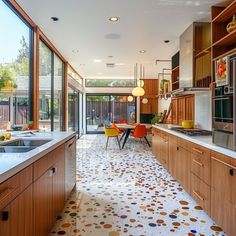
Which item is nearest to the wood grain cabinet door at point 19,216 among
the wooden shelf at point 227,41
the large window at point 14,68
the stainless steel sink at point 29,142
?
the stainless steel sink at point 29,142

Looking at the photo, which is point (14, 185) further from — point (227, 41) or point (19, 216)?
point (227, 41)

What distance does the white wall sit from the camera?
420cm

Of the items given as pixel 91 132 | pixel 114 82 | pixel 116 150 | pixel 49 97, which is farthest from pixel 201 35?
pixel 91 132

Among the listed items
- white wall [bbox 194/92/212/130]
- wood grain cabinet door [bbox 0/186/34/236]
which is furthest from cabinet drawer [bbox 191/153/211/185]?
wood grain cabinet door [bbox 0/186/34/236]

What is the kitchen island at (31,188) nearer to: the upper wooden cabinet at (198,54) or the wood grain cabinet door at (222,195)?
the wood grain cabinet door at (222,195)

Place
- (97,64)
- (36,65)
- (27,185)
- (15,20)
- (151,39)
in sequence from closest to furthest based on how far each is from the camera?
1. (27,185)
2. (15,20)
3. (36,65)
4. (151,39)
5. (97,64)

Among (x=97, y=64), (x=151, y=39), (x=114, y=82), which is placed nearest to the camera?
(x=151, y=39)

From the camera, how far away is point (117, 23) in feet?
13.4

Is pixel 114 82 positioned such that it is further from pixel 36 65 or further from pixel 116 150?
pixel 36 65

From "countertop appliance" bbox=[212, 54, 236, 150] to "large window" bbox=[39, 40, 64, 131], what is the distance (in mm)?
3555

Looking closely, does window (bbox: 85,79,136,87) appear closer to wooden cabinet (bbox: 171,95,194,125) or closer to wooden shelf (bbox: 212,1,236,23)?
wooden cabinet (bbox: 171,95,194,125)

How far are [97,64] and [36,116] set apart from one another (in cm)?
397

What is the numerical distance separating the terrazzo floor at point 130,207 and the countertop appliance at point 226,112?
3.01 feet

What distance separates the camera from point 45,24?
418 centimetres
